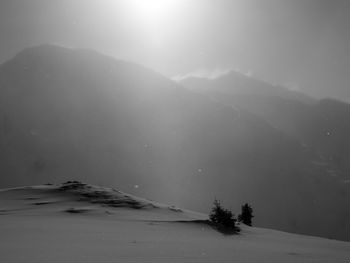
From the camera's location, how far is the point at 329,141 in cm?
15725

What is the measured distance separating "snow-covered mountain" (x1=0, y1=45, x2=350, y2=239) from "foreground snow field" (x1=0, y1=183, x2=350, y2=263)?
73.5 m

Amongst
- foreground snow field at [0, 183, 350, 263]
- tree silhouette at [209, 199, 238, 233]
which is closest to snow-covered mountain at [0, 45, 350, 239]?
foreground snow field at [0, 183, 350, 263]

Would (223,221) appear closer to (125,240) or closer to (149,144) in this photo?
(125,240)

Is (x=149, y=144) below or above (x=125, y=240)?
above

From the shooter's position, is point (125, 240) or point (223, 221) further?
point (223, 221)

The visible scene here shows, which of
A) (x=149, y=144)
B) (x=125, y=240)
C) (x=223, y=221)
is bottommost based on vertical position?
(x=125, y=240)

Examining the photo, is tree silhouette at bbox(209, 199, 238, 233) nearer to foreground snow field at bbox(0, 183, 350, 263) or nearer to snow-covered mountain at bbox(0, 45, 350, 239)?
foreground snow field at bbox(0, 183, 350, 263)

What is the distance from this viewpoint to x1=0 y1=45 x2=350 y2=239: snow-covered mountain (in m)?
87.8

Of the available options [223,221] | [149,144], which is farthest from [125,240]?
[149,144]

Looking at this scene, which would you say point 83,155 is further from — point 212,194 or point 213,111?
point 213,111

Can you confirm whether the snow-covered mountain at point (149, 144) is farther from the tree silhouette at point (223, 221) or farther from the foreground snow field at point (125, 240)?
the tree silhouette at point (223, 221)

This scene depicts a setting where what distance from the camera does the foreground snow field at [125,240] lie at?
4715 millimetres

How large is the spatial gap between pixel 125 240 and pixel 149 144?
9371 centimetres

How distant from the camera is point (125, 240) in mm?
5988
